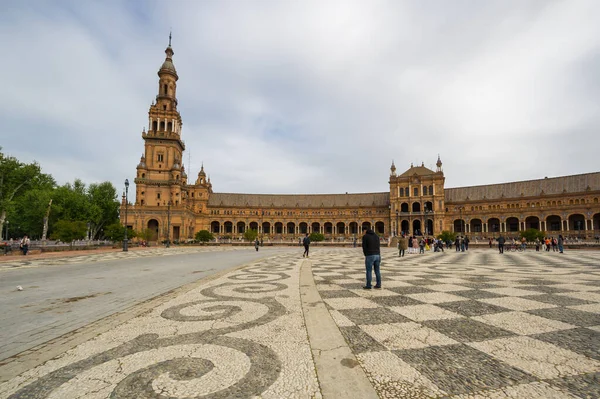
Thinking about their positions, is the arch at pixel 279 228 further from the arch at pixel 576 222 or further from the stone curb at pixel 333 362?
the stone curb at pixel 333 362

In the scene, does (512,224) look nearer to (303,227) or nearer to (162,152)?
(303,227)

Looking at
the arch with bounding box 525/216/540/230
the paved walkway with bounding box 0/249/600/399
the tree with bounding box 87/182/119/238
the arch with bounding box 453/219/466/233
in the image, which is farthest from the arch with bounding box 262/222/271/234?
the paved walkway with bounding box 0/249/600/399

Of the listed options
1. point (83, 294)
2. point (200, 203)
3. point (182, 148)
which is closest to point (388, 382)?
point (83, 294)

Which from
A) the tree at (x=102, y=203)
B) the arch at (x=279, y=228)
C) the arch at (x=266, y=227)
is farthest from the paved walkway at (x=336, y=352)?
the arch at (x=279, y=228)

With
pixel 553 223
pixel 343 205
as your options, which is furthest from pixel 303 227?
pixel 553 223

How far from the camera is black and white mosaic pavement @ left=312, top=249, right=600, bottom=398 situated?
8.23 ft

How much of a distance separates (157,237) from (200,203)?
23.5 m

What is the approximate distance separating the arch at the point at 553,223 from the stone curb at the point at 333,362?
84.4m

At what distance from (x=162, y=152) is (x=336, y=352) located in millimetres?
69376

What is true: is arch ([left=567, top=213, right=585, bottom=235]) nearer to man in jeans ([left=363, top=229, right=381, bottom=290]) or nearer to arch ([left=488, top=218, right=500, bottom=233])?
arch ([left=488, top=218, right=500, bottom=233])

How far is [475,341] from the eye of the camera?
3572mm

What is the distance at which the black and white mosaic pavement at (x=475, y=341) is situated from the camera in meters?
2.51

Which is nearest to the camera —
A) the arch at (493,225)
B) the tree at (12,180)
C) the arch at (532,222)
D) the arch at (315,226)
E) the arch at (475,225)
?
the tree at (12,180)

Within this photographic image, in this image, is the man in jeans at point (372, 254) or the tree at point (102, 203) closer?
the man in jeans at point (372, 254)
